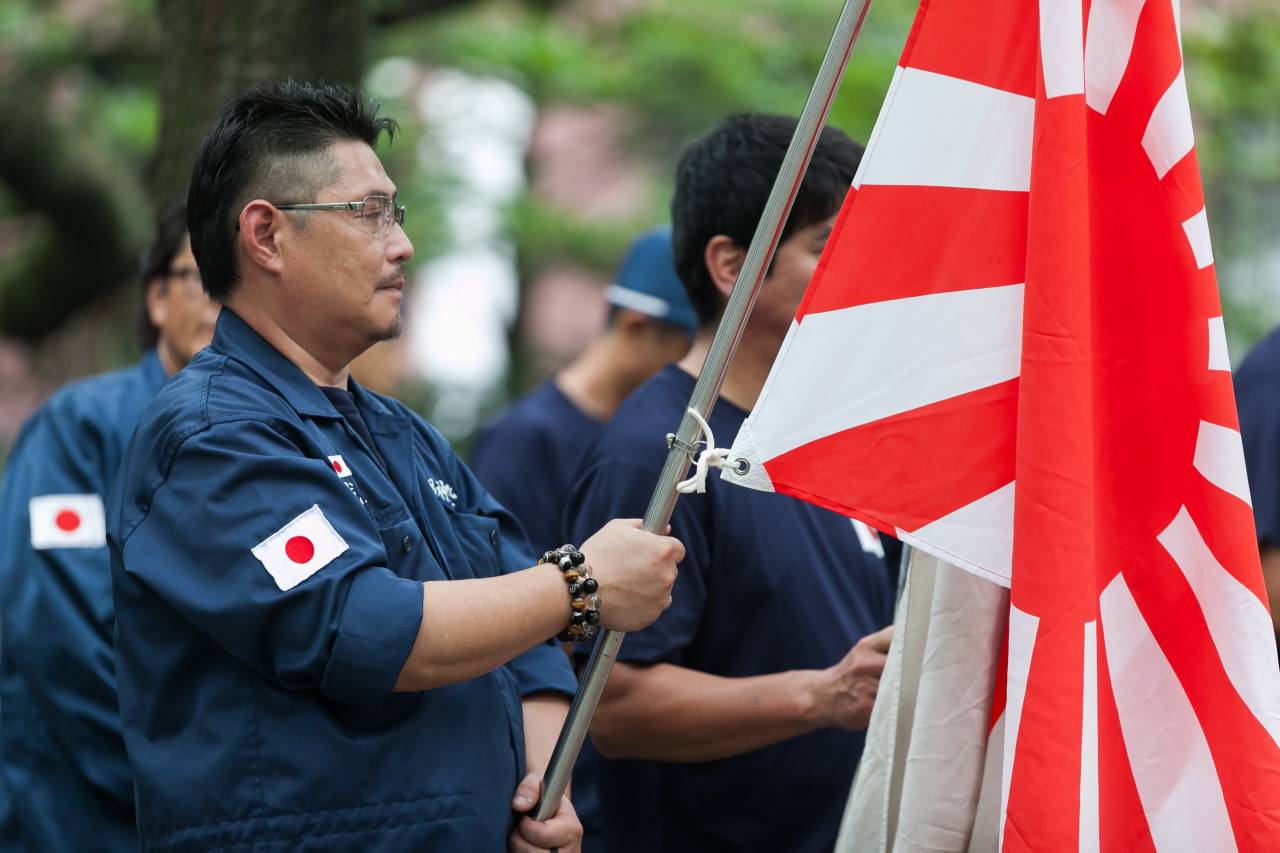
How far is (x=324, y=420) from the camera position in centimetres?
233

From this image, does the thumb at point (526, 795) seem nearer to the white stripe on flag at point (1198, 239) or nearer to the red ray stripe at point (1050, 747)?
the red ray stripe at point (1050, 747)

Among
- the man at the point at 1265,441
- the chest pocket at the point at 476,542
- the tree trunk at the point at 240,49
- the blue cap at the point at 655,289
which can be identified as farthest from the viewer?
the blue cap at the point at 655,289

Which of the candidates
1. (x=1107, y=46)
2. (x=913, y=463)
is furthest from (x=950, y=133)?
(x=913, y=463)

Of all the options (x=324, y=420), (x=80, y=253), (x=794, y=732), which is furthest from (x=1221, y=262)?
(x=324, y=420)

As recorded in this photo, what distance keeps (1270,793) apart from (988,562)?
0.50 m

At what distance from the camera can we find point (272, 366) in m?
2.32

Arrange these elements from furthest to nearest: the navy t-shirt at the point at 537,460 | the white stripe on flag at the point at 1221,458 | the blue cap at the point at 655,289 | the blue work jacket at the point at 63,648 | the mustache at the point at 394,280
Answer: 1. the blue cap at the point at 655,289
2. the navy t-shirt at the point at 537,460
3. the blue work jacket at the point at 63,648
4. the mustache at the point at 394,280
5. the white stripe on flag at the point at 1221,458

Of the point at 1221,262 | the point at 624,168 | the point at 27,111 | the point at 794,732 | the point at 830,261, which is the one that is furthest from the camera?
the point at 624,168

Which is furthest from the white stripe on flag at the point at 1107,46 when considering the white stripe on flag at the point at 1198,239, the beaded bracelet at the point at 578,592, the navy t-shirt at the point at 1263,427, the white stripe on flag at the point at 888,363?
the navy t-shirt at the point at 1263,427

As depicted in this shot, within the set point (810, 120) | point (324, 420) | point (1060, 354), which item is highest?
point (810, 120)

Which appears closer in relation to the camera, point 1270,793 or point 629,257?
point 1270,793

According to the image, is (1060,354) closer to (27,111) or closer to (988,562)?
(988,562)

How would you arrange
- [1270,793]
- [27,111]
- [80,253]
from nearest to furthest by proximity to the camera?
[1270,793] → [27,111] → [80,253]

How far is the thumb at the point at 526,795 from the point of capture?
239 centimetres
